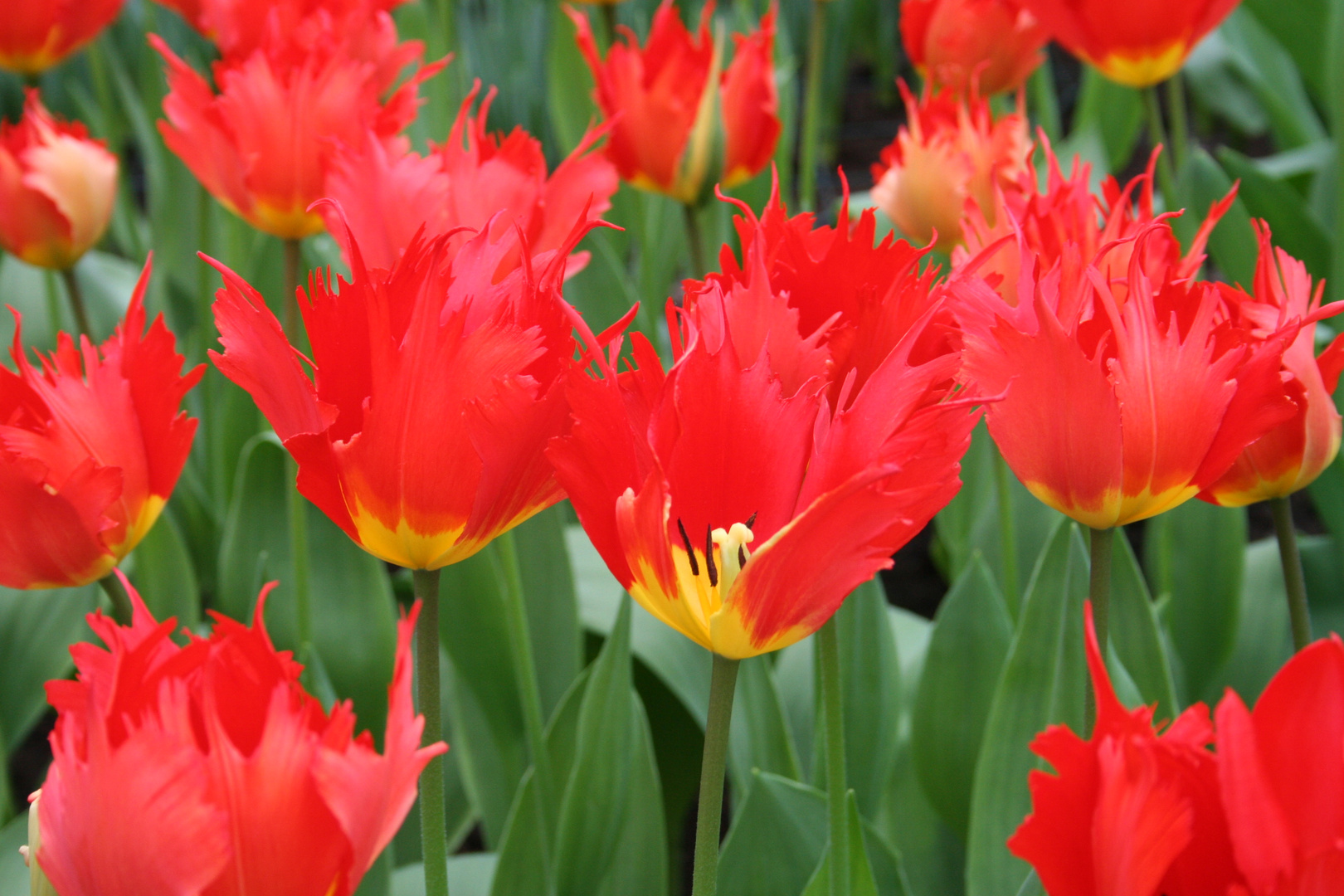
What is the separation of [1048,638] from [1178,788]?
450mm

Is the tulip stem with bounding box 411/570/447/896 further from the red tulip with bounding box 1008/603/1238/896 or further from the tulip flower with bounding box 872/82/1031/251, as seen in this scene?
the tulip flower with bounding box 872/82/1031/251

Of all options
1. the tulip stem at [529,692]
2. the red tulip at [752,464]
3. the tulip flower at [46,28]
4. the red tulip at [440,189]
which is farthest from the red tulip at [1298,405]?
the tulip flower at [46,28]

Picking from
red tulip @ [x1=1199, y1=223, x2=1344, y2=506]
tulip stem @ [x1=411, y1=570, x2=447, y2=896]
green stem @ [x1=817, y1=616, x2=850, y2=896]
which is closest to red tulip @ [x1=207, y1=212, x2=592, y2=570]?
tulip stem @ [x1=411, y1=570, x2=447, y2=896]

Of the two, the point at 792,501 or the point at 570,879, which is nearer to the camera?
the point at 792,501

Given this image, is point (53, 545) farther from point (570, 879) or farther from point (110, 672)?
point (570, 879)

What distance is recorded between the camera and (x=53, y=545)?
50 centimetres

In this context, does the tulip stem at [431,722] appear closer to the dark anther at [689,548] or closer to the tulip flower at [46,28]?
the dark anther at [689,548]

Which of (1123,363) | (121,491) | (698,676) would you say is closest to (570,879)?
(698,676)

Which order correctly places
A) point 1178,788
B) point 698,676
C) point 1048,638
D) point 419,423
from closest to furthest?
point 1178,788 → point 419,423 → point 1048,638 → point 698,676

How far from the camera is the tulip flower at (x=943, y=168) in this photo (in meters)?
0.86

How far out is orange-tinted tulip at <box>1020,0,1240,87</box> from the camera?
927 mm

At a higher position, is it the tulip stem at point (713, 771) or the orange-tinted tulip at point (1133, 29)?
the orange-tinted tulip at point (1133, 29)

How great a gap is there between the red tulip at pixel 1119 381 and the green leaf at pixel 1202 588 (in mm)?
642

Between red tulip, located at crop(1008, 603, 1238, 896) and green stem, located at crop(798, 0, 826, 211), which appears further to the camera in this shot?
green stem, located at crop(798, 0, 826, 211)
